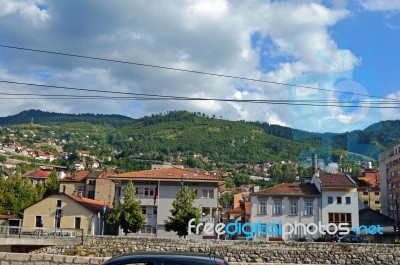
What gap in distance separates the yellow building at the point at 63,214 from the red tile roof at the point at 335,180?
29.9m

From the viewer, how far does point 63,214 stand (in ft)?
196

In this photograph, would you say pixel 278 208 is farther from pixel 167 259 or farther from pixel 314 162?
pixel 167 259

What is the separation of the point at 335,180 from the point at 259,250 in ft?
78.7

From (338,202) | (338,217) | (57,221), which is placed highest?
(338,202)

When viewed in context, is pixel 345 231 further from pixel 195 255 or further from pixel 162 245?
pixel 195 255

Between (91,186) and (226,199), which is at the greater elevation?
(91,186)

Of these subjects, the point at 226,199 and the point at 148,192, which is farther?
the point at 226,199

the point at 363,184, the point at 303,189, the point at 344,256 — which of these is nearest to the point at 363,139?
the point at 303,189

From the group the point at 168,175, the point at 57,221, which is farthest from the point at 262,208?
the point at 57,221

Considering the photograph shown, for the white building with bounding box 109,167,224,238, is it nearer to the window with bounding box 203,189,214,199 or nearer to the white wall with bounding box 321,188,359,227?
the window with bounding box 203,189,214,199

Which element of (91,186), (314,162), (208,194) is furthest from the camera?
(91,186)

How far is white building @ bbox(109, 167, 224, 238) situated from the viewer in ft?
195

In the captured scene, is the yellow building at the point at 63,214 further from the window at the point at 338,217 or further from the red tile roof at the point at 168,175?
the window at the point at 338,217

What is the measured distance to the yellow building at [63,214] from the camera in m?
59.2
